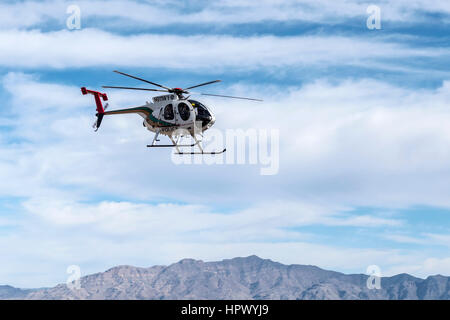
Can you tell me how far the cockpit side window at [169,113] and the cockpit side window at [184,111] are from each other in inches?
62.6

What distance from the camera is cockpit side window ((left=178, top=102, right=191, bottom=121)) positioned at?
88.5 metres

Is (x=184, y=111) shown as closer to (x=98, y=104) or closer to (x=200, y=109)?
(x=200, y=109)

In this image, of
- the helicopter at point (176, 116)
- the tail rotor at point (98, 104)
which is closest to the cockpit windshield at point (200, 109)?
the helicopter at point (176, 116)

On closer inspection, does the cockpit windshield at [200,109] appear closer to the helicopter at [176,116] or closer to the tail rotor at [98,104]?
the helicopter at [176,116]

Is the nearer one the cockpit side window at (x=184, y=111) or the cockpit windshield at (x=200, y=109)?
the cockpit windshield at (x=200, y=109)

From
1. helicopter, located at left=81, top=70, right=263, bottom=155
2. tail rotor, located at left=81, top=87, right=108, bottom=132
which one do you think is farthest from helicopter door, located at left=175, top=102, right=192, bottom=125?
tail rotor, located at left=81, top=87, right=108, bottom=132

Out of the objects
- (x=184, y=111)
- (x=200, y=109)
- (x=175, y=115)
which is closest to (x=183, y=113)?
(x=184, y=111)

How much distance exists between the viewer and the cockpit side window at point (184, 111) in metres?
88.5

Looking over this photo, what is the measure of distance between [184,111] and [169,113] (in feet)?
9.99
